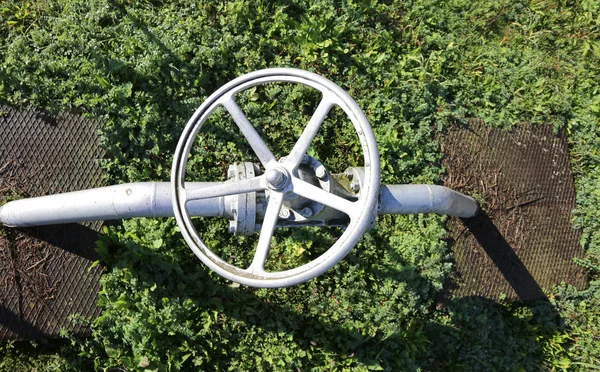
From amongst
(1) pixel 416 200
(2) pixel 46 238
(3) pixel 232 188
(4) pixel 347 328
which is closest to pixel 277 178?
(3) pixel 232 188

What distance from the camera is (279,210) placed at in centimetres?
244

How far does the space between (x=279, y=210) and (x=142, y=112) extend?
7.12 ft

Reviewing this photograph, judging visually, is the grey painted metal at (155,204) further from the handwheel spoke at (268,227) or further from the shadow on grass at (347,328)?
the shadow on grass at (347,328)

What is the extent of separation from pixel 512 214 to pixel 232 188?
3174 millimetres

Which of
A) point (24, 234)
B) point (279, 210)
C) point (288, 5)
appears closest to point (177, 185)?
point (279, 210)

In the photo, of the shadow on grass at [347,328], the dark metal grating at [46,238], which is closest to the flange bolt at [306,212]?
the shadow on grass at [347,328]

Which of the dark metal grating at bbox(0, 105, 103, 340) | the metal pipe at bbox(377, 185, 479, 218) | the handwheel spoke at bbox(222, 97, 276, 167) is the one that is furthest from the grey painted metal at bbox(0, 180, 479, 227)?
the dark metal grating at bbox(0, 105, 103, 340)

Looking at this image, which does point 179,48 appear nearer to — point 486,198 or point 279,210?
point 279,210

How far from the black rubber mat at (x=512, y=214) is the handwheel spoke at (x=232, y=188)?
254 centimetres

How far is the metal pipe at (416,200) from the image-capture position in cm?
290

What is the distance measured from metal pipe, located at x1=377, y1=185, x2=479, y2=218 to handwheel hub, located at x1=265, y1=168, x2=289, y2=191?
0.77 m

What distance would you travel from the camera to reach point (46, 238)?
378 cm

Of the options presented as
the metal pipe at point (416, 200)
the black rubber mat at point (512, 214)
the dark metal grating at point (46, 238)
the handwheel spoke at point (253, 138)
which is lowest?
the dark metal grating at point (46, 238)

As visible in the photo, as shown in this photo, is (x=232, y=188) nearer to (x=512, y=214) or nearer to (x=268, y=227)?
(x=268, y=227)
